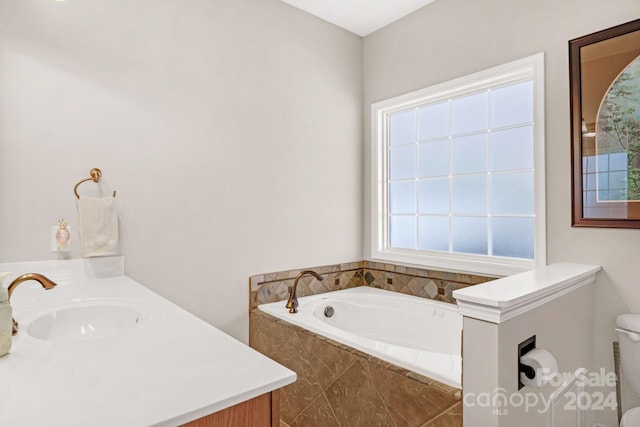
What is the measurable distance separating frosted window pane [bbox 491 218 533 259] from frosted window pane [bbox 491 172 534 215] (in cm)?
6

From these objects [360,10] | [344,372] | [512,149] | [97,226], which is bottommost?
[344,372]

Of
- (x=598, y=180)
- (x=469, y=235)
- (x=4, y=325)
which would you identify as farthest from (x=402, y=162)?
(x=4, y=325)

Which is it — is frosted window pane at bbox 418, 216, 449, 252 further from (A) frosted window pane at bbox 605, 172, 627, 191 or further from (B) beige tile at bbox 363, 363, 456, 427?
(B) beige tile at bbox 363, 363, 456, 427

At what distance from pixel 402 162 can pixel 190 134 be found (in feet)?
5.57

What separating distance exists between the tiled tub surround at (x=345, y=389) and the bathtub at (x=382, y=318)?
0.28ft

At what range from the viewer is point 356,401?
174cm

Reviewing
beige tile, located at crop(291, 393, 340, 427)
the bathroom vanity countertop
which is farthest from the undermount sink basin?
beige tile, located at crop(291, 393, 340, 427)

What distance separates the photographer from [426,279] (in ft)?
8.98

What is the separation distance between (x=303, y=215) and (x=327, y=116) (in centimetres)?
83

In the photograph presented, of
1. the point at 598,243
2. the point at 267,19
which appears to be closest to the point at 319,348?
the point at 598,243

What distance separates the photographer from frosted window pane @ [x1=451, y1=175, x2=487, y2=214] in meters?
2.57

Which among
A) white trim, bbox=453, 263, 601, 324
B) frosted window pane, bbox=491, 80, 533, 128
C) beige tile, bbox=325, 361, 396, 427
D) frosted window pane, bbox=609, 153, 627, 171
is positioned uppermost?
frosted window pane, bbox=491, 80, 533, 128

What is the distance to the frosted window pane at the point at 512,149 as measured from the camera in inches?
91.5

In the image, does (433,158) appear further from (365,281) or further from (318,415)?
(318,415)
